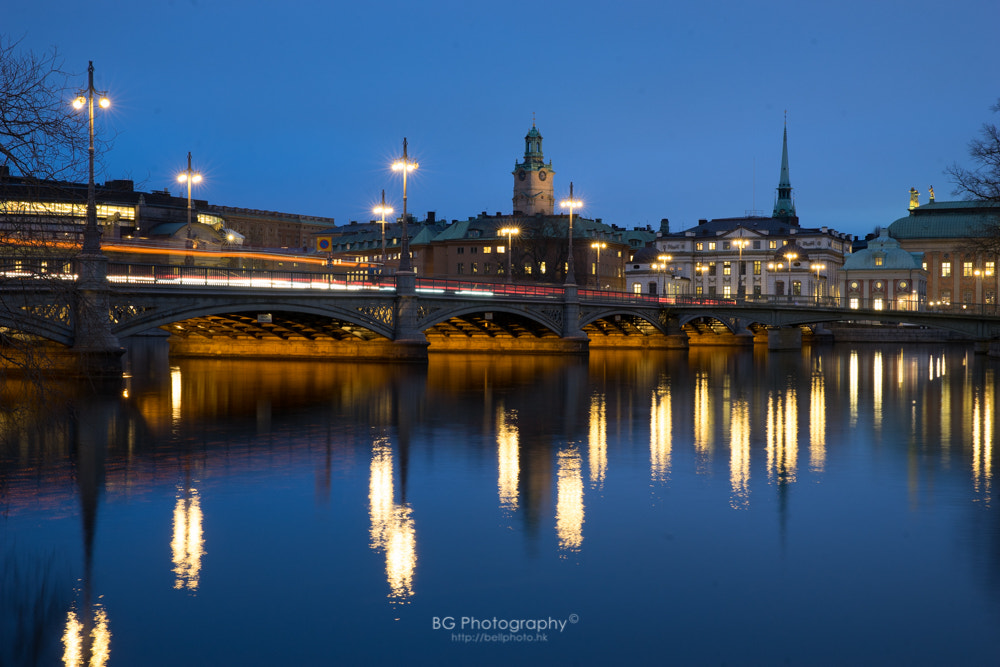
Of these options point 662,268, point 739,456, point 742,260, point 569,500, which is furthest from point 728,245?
point 569,500

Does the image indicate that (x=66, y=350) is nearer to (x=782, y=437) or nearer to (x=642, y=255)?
(x=782, y=437)

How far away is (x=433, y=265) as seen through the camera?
160250 mm

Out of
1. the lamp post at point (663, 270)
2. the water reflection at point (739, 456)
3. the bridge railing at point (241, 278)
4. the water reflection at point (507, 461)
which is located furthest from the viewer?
the lamp post at point (663, 270)

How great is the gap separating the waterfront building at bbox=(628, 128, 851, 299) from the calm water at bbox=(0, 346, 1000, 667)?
398 feet

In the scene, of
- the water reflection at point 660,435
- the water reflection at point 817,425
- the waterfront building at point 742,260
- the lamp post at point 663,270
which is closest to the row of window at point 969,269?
the waterfront building at point 742,260

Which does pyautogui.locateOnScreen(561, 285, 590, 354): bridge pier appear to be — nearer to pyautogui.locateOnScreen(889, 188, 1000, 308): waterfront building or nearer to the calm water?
the calm water

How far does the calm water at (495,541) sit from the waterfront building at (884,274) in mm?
113187

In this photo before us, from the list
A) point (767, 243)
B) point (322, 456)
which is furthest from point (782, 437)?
A: point (767, 243)

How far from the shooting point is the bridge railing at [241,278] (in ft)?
133

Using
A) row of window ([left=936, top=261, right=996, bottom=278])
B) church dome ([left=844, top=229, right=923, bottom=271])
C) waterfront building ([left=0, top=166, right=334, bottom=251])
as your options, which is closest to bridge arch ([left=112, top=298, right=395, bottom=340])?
waterfront building ([left=0, top=166, right=334, bottom=251])

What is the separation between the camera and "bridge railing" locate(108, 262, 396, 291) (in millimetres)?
40531

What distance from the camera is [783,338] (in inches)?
3369

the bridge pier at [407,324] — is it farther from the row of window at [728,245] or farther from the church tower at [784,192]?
the church tower at [784,192]

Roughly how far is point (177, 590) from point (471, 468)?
8404 mm
